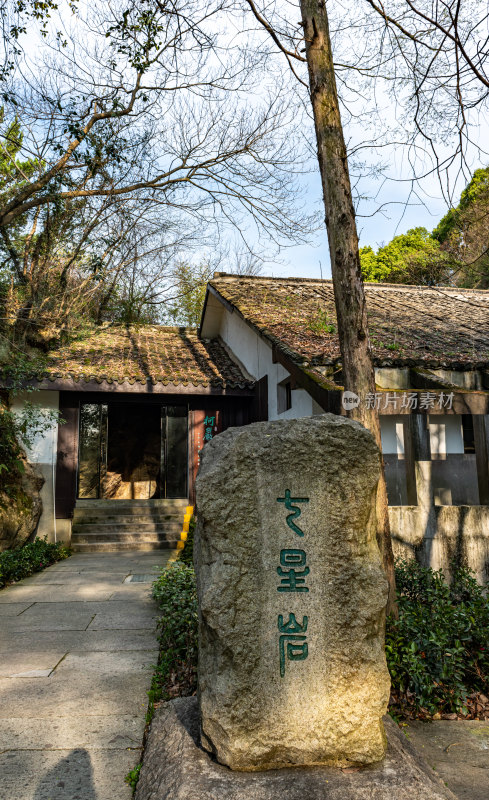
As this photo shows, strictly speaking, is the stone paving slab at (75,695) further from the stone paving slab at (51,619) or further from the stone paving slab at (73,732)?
the stone paving slab at (51,619)

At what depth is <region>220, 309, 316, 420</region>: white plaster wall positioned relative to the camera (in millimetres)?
8648

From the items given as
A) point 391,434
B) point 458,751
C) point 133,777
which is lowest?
point 458,751

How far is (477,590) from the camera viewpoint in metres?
4.95

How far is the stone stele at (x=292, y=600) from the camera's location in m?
2.49

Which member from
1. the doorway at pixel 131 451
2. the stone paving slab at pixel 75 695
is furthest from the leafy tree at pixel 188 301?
the stone paving slab at pixel 75 695

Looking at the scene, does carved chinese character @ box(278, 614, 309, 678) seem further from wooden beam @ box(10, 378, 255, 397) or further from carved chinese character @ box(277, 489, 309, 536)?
wooden beam @ box(10, 378, 255, 397)

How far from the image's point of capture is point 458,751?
3.14 meters

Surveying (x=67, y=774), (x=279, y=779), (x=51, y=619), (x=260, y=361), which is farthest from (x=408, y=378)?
(x=67, y=774)

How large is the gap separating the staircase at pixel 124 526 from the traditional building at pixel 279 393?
0.09ft

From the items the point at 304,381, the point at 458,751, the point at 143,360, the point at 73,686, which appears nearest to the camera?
the point at 458,751

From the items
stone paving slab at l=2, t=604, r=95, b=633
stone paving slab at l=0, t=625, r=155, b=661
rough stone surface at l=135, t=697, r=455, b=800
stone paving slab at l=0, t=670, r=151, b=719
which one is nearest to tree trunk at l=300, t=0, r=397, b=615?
rough stone surface at l=135, t=697, r=455, b=800

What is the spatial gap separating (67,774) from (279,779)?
1186mm

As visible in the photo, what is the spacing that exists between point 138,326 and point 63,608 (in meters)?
9.71

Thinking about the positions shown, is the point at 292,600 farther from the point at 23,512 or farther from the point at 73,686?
the point at 23,512
